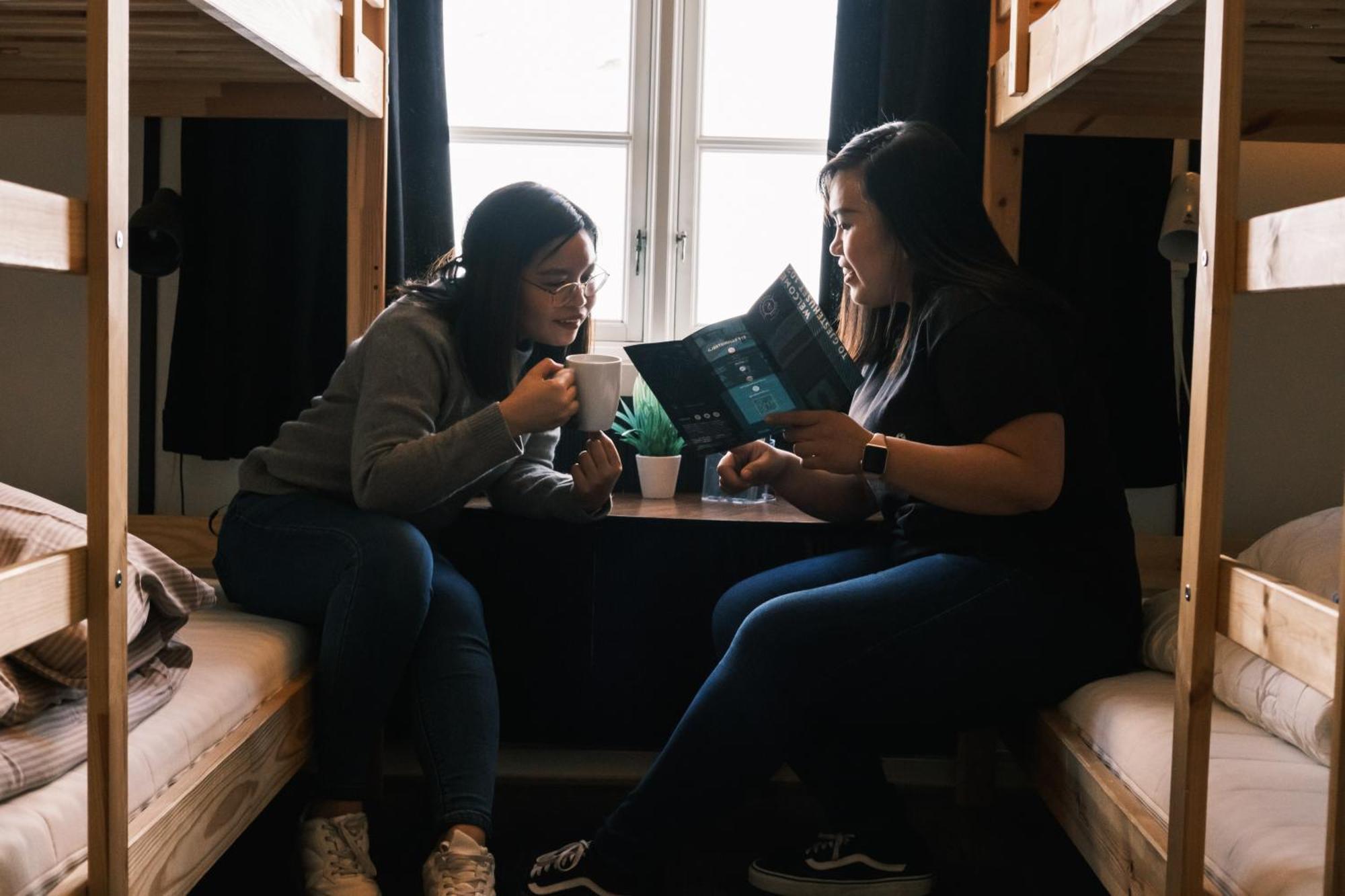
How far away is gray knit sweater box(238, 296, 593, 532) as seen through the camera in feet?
5.30

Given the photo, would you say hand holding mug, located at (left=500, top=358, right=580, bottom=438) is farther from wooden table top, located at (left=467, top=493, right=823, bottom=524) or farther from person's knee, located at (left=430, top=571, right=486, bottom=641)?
wooden table top, located at (left=467, top=493, right=823, bottom=524)

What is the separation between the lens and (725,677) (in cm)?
149

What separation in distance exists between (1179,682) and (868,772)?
61 centimetres

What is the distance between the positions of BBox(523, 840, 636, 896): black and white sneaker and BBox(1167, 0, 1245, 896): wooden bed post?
0.66m

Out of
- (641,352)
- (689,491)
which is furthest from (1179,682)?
(689,491)

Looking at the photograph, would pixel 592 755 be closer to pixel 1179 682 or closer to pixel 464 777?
pixel 464 777

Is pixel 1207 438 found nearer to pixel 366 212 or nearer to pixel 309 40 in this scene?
pixel 309 40

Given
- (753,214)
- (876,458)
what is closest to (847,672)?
(876,458)

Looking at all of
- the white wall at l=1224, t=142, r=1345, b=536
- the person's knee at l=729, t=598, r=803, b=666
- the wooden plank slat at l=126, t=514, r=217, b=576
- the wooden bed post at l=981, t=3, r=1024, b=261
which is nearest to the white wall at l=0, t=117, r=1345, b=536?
the white wall at l=1224, t=142, r=1345, b=536

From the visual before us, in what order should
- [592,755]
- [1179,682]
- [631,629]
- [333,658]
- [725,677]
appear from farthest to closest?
[592,755] < [631,629] < [333,658] < [725,677] < [1179,682]

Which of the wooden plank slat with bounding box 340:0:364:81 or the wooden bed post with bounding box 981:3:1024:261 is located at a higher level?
the wooden plank slat with bounding box 340:0:364:81

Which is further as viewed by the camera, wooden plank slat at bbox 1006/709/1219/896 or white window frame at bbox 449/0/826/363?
white window frame at bbox 449/0/826/363

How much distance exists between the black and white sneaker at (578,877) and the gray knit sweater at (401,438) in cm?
49

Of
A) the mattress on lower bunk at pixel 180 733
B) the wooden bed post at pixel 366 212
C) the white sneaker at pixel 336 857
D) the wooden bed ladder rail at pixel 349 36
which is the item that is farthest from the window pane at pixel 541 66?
the white sneaker at pixel 336 857
